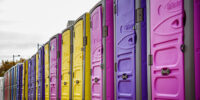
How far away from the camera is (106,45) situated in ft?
→ 16.2

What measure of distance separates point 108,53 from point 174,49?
6.01ft

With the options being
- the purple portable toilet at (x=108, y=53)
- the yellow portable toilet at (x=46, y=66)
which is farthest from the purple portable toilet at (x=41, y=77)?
the purple portable toilet at (x=108, y=53)

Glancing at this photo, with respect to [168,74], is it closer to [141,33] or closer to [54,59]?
[141,33]

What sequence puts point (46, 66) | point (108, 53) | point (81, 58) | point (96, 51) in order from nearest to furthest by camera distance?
1. point (108, 53)
2. point (96, 51)
3. point (81, 58)
4. point (46, 66)

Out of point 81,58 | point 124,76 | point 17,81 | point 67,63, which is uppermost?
point 81,58

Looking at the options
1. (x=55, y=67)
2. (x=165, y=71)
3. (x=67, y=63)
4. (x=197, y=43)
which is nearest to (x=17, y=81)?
(x=55, y=67)

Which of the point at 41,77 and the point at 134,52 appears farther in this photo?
the point at 41,77

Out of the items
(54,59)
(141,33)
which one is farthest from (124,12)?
(54,59)

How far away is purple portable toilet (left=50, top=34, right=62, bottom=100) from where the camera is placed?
797 cm

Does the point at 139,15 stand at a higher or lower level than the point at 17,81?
higher

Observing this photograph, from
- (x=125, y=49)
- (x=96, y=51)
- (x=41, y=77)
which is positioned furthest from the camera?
(x=41, y=77)

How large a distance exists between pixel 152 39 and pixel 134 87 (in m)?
0.83

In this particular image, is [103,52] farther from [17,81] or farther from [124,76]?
[17,81]

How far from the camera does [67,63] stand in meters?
7.15
